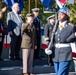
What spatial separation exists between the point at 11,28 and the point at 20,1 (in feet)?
8.57

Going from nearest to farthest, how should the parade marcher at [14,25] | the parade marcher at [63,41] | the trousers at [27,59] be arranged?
the parade marcher at [63,41] < the trousers at [27,59] < the parade marcher at [14,25]

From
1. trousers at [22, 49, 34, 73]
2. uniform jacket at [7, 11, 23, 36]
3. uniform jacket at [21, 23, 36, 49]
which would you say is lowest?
trousers at [22, 49, 34, 73]

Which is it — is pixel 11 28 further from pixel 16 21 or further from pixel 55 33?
pixel 55 33

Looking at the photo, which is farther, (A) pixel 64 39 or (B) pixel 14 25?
(B) pixel 14 25

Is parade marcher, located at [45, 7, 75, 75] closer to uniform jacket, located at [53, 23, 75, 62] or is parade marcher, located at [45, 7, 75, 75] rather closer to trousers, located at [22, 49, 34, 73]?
uniform jacket, located at [53, 23, 75, 62]

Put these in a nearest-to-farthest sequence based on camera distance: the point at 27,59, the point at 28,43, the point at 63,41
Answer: the point at 63,41
the point at 28,43
the point at 27,59

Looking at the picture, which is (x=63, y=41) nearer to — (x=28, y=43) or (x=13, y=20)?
A: (x=28, y=43)

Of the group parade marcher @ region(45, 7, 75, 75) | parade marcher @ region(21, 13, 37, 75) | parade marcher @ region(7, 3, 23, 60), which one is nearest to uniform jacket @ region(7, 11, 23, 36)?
parade marcher @ region(7, 3, 23, 60)

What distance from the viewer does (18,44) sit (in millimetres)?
10227

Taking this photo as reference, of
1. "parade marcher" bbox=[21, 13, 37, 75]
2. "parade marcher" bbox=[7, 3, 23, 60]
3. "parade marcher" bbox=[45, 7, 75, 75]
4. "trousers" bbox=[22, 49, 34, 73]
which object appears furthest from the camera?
"parade marcher" bbox=[7, 3, 23, 60]

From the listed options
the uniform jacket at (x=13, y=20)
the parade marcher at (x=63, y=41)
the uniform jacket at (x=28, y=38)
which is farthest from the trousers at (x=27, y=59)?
the parade marcher at (x=63, y=41)

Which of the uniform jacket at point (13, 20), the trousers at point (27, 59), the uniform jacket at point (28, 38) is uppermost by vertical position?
the uniform jacket at point (13, 20)

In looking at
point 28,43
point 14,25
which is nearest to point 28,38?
point 28,43

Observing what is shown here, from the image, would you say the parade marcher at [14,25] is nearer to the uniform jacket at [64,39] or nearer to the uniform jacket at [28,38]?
the uniform jacket at [28,38]
